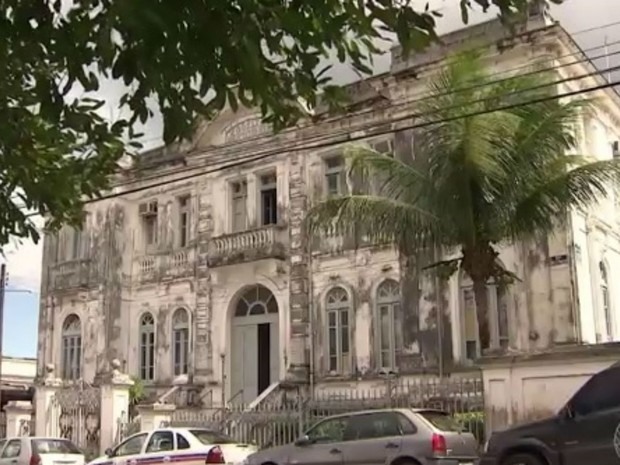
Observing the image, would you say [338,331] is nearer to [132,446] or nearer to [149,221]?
[132,446]

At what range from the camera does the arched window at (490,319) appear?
2159 centimetres

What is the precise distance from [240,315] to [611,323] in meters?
10.4

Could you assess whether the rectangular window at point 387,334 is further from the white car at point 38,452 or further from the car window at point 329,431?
the white car at point 38,452

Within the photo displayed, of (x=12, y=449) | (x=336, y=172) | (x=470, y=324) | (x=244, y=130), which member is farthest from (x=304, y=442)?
(x=244, y=130)

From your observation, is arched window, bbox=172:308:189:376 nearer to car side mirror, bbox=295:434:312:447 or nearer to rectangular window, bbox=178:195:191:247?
rectangular window, bbox=178:195:191:247

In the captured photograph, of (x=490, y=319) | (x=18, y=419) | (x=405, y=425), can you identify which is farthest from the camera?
(x=18, y=419)

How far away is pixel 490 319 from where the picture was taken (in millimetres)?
21672

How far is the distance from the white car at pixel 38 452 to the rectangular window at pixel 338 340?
7.32 meters

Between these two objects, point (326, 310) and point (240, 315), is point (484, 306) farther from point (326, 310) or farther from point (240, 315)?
point (240, 315)

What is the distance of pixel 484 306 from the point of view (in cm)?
1814

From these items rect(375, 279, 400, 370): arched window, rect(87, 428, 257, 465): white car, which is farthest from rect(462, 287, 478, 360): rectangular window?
rect(87, 428, 257, 465): white car

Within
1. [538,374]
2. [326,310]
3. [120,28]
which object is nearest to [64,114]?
[120,28]

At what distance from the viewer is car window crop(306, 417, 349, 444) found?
15.3 metres

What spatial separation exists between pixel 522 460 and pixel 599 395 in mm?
1486
